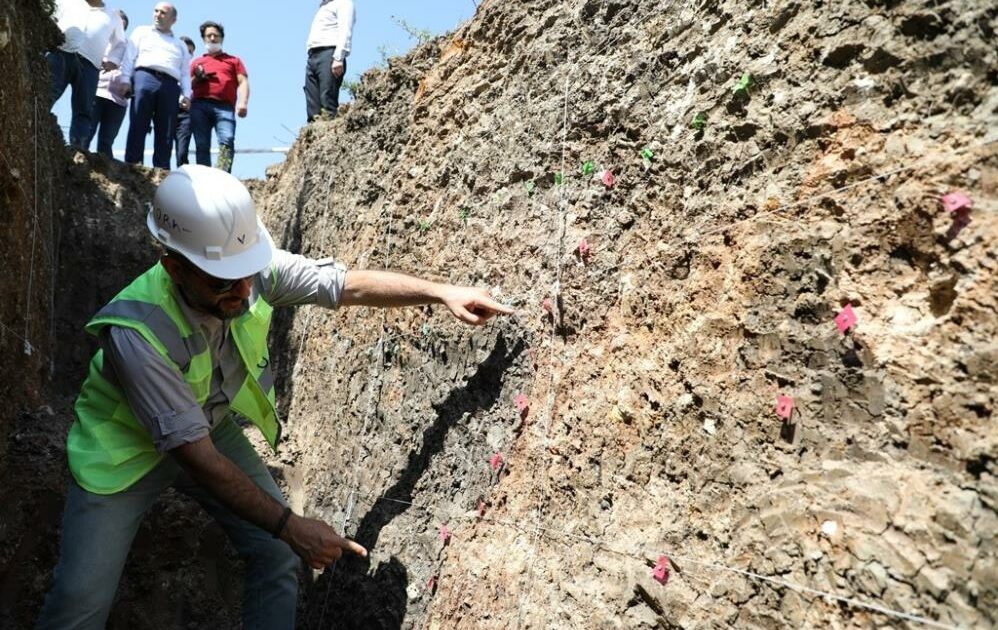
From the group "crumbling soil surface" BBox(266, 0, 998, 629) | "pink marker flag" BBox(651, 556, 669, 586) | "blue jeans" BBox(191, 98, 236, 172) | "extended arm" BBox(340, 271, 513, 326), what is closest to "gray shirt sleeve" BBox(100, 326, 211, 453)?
"extended arm" BBox(340, 271, 513, 326)

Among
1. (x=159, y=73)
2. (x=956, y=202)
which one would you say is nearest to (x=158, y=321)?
(x=956, y=202)

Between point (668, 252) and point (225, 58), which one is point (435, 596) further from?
point (225, 58)

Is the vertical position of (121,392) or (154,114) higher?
(154,114)

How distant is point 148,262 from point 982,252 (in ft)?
23.0

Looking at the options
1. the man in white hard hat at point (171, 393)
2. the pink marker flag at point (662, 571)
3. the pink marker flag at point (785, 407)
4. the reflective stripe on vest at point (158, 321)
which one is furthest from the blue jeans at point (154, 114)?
the pink marker flag at point (785, 407)

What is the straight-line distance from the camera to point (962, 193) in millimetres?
1743

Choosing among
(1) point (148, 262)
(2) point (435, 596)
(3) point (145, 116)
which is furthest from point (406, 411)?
(3) point (145, 116)

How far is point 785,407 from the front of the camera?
199cm

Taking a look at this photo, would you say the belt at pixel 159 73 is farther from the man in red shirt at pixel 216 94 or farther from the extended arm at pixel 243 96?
the extended arm at pixel 243 96

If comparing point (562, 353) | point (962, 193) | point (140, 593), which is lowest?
point (140, 593)

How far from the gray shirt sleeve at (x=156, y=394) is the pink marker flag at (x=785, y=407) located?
178 centimetres

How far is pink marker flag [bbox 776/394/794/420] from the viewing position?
1984 mm

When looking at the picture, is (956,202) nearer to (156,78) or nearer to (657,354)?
(657,354)

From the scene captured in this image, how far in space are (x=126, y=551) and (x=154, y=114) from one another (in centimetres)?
577
